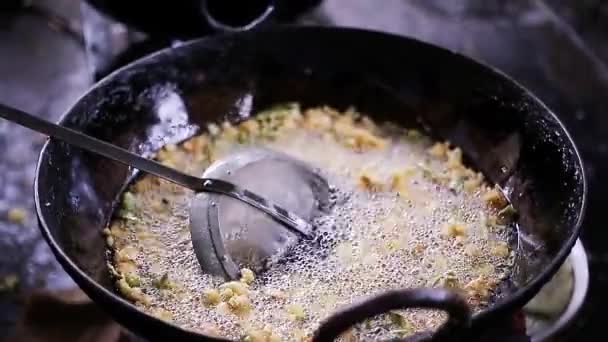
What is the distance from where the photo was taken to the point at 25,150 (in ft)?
4.88

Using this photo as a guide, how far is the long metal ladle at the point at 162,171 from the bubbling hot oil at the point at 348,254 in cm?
4

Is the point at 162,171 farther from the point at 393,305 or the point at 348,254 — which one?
the point at 393,305

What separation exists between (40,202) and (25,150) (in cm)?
67

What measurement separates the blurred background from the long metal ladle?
0.29m

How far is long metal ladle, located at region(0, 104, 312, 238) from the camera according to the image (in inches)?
35.7

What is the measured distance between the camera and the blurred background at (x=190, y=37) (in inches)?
45.6

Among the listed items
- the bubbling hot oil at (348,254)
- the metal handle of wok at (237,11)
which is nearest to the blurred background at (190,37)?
the metal handle of wok at (237,11)

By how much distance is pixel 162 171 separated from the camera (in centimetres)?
95

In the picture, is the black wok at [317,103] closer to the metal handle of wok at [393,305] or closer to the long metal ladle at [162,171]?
the long metal ladle at [162,171]

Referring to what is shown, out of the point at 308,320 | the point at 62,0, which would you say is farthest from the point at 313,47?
the point at 62,0

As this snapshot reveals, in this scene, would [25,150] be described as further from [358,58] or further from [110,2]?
[358,58]

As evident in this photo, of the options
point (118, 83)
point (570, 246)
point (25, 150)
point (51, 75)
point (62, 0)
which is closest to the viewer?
point (570, 246)

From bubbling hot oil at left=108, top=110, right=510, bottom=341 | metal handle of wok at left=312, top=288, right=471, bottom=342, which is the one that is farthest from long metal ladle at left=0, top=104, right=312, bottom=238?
metal handle of wok at left=312, top=288, right=471, bottom=342

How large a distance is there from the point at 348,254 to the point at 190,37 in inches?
21.8
